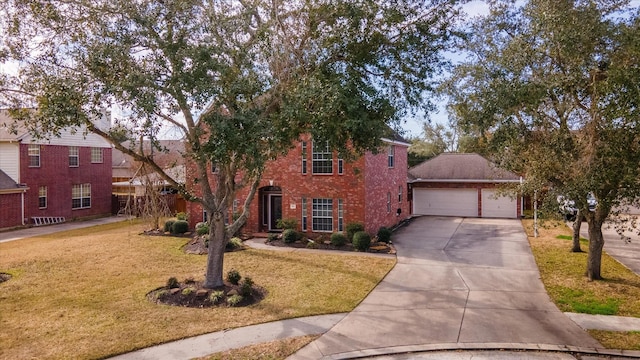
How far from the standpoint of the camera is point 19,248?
18.4 metres

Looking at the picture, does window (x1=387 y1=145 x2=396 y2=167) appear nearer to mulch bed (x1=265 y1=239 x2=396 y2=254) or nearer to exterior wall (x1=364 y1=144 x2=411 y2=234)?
exterior wall (x1=364 y1=144 x2=411 y2=234)

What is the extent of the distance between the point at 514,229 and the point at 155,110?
68.7ft

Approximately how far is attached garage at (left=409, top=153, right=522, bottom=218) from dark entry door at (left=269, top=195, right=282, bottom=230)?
11.8 m

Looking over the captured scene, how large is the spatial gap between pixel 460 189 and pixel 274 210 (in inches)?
571

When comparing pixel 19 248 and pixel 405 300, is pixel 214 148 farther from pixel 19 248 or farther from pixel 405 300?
pixel 19 248

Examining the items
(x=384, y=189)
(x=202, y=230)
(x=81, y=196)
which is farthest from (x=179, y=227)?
(x=81, y=196)

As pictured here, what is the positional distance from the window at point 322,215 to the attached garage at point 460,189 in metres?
11.6

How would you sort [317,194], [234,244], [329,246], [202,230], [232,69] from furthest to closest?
[317,194] < [202,230] < [329,246] < [234,244] < [232,69]

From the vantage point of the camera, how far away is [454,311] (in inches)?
414

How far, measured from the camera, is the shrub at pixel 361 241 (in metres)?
17.7

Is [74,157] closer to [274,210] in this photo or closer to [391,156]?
[274,210]

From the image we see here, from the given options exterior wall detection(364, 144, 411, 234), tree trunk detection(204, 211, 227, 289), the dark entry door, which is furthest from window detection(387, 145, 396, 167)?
tree trunk detection(204, 211, 227, 289)

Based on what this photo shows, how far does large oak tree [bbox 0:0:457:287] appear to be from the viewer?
30.3 feet

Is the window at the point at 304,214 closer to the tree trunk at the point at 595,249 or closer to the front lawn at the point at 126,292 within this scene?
the front lawn at the point at 126,292
